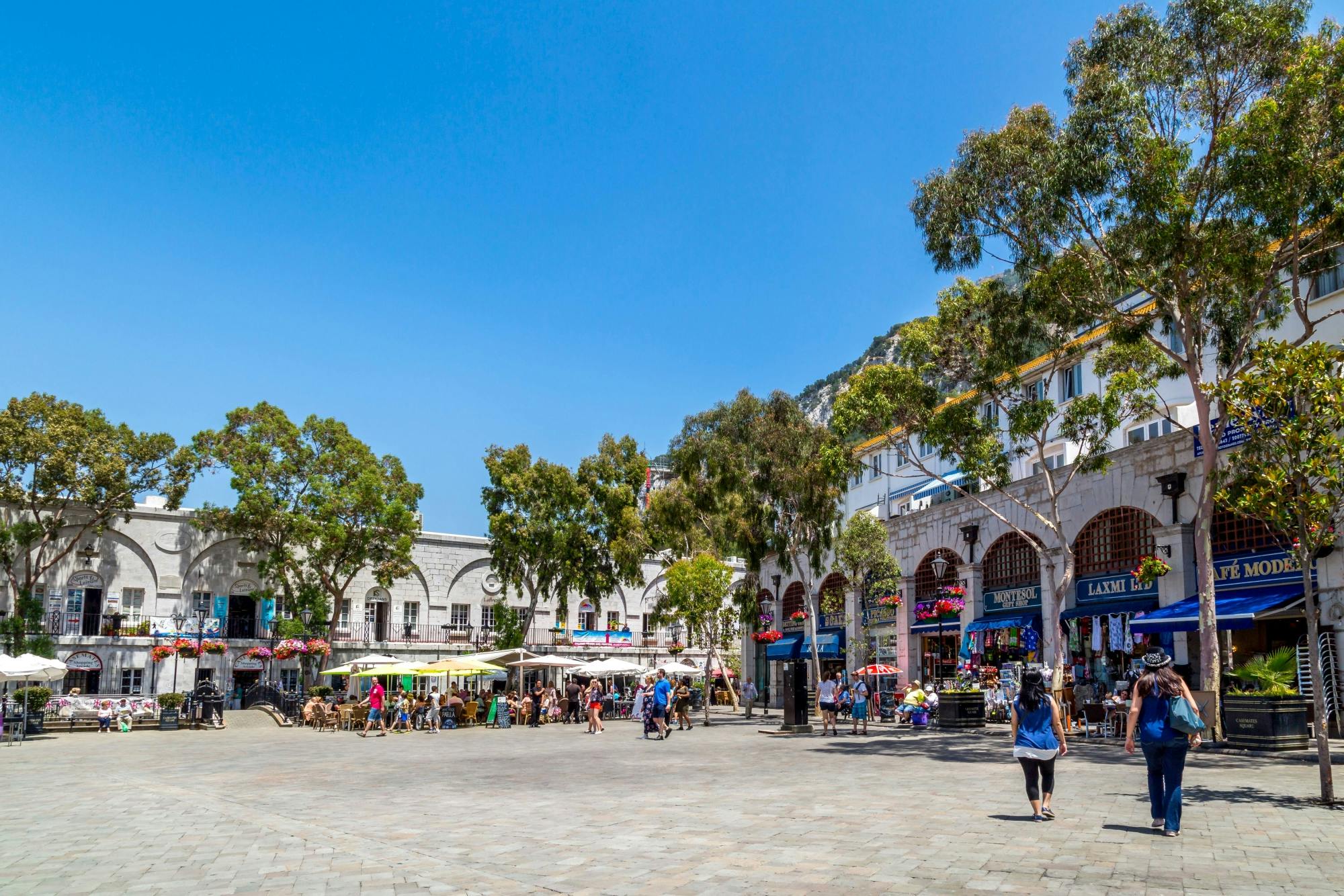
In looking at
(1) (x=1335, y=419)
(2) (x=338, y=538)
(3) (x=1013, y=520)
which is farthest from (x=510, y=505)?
(1) (x=1335, y=419)

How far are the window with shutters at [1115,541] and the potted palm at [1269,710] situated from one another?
6976 millimetres

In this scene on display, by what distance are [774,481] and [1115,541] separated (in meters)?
9.85

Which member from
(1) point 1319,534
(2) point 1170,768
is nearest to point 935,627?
(1) point 1319,534

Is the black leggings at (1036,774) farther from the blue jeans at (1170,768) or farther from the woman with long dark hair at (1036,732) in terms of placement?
the blue jeans at (1170,768)

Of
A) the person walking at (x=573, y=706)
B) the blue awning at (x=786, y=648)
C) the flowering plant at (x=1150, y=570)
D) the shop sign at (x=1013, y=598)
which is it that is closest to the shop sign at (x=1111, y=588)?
the shop sign at (x=1013, y=598)

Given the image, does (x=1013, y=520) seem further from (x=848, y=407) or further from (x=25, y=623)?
(x=25, y=623)

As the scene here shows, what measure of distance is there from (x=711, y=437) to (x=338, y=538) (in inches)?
617

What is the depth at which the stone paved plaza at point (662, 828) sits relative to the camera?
730cm

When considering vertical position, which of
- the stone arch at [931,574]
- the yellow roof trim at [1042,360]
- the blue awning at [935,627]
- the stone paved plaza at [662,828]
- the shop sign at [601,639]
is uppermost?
the yellow roof trim at [1042,360]

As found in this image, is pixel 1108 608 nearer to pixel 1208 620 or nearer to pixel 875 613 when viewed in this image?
pixel 1208 620

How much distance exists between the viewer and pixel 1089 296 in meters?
21.4

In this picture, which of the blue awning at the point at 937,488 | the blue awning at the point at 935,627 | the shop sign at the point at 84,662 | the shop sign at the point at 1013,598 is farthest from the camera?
the shop sign at the point at 84,662

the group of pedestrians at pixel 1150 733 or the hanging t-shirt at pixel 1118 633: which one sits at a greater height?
the hanging t-shirt at pixel 1118 633

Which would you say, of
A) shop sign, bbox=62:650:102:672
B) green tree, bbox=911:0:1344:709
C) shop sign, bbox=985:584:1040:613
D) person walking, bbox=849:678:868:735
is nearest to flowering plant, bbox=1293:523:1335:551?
green tree, bbox=911:0:1344:709
